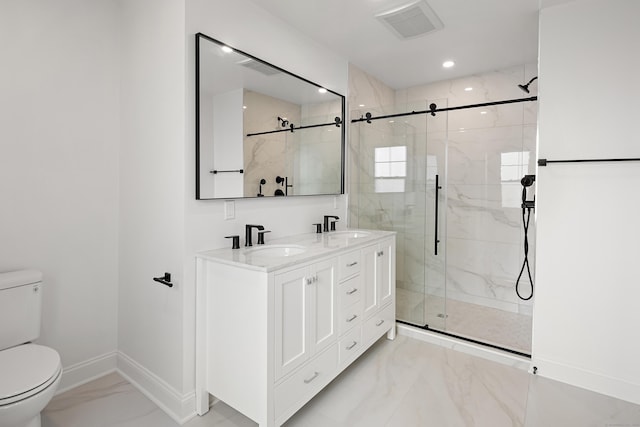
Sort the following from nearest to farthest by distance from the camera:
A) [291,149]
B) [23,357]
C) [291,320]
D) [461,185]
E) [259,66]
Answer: [23,357] < [291,320] < [259,66] < [291,149] < [461,185]

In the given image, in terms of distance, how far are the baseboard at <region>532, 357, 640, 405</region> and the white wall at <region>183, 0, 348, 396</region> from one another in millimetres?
1932

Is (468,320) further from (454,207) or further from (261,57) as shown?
(261,57)

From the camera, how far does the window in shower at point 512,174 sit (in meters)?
3.35

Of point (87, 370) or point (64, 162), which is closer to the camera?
point (64, 162)

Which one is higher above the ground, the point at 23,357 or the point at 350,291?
the point at 350,291

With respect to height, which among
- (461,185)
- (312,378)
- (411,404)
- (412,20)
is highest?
(412,20)

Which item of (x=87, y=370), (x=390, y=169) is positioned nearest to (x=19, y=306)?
(x=87, y=370)

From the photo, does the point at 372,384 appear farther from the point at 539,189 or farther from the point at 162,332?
the point at 539,189

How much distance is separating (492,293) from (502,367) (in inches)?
53.4

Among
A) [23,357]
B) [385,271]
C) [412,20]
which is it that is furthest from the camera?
[385,271]

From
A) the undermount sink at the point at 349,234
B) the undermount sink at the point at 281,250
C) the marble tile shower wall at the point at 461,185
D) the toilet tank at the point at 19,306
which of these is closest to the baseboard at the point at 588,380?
the marble tile shower wall at the point at 461,185

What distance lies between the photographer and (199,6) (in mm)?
1869

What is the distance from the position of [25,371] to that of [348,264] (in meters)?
1.66

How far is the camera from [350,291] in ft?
7.15
